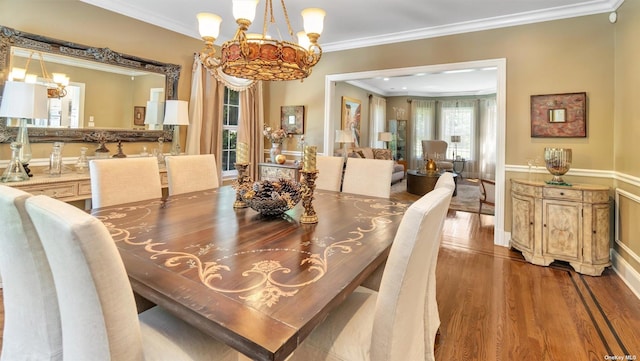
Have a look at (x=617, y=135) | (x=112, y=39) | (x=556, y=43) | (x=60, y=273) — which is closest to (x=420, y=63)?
(x=556, y=43)

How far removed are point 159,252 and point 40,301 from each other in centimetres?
40

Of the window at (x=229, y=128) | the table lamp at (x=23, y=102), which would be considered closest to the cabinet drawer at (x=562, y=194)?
the window at (x=229, y=128)

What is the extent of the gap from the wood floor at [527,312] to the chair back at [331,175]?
4.09 ft

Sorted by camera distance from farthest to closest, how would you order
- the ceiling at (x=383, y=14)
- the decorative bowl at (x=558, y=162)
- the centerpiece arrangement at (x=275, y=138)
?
1. the centerpiece arrangement at (x=275, y=138)
2. the ceiling at (x=383, y=14)
3. the decorative bowl at (x=558, y=162)

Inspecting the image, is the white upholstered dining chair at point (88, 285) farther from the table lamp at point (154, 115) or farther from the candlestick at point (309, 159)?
the table lamp at point (154, 115)

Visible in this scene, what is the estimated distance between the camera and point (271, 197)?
1.79 m

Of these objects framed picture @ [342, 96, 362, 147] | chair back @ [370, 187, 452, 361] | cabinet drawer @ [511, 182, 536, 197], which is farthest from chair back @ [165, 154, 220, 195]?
framed picture @ [342, 96, 362, 147]

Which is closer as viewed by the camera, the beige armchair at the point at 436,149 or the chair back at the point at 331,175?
the chair back at the point at 331,175

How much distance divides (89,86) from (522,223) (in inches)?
186

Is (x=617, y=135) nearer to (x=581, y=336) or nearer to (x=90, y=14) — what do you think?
(x=581, y=336)

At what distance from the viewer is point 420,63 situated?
4.11 meters

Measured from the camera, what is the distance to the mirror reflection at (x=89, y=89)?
2873 mm

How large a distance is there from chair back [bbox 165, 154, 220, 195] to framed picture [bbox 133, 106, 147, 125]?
1.43m

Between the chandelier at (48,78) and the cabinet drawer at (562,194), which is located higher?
the chandelier at (48,78)
